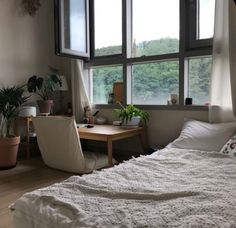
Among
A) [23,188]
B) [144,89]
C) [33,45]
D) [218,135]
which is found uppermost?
[33,45]

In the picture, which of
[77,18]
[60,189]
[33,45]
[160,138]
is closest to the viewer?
[60,189]

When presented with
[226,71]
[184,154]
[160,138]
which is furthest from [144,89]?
[184,154]

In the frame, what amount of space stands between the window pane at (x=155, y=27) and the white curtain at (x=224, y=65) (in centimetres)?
68

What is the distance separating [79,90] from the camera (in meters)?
4.26

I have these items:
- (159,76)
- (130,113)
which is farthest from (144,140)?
(159,76)

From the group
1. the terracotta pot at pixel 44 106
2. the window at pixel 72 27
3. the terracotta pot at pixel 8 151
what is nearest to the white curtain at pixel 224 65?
the window at pixel 72 27

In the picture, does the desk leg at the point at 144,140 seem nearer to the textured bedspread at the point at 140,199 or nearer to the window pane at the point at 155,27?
the window pane at the point at 155,27

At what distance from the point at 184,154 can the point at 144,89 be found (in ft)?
5.50

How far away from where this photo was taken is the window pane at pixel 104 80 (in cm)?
412

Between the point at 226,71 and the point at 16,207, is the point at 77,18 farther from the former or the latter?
the point at 16,207

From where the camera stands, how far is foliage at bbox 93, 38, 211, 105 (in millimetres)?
3307

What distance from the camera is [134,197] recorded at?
1355 mm

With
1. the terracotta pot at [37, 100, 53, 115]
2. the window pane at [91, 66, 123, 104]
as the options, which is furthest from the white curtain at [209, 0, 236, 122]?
the terracotta pot at [37, 100, 53, 115]

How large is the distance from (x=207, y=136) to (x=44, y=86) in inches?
109
